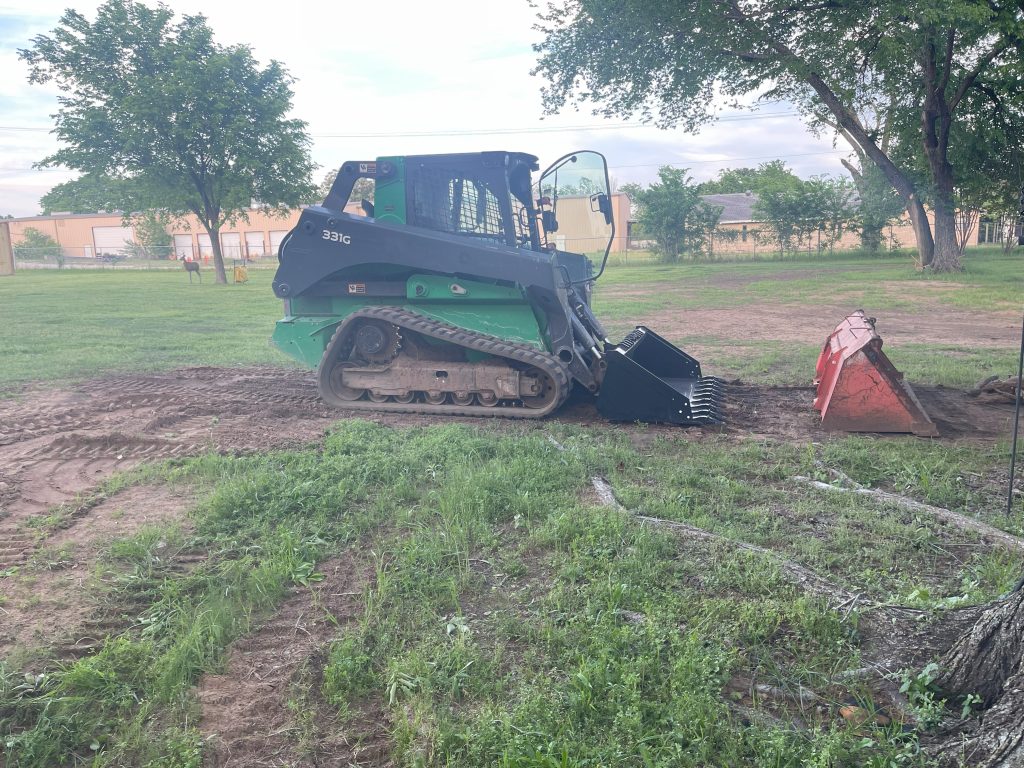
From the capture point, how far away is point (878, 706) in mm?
2750

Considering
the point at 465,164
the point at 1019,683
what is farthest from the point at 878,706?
the point at 465,164

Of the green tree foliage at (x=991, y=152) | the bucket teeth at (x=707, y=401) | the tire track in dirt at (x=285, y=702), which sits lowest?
the tire track in dirt at (x=285, y=702)

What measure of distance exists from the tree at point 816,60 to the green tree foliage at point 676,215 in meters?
13.0

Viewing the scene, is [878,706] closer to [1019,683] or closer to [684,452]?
[1019,683]

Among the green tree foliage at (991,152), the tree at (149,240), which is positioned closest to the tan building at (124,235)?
the tree at (149,240)

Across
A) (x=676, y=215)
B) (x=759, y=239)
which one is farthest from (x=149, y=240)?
(x=759, y=239)

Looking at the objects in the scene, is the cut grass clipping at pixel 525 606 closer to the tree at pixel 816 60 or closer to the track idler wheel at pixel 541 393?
the track idler wheel at pixel 541 393

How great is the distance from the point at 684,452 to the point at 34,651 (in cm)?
433

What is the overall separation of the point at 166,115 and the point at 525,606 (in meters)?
30.4

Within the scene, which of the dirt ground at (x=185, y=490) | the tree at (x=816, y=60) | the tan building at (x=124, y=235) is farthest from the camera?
the tan building at (x=124, y=235)

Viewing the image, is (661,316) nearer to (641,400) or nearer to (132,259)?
(641,400)

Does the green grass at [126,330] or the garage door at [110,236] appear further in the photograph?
the garage door at [110,236]

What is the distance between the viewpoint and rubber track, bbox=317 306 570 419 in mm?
6988

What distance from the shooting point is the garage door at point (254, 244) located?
54.6 meters
